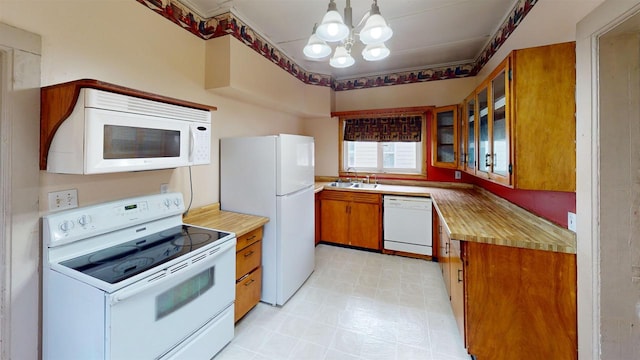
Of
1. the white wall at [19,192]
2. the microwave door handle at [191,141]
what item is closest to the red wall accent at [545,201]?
the microwave door handle at [191,141]

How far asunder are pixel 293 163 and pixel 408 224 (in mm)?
1853

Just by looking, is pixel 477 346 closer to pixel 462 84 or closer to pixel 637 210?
pixel 637 210

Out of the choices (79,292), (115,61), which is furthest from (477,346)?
(115,61)

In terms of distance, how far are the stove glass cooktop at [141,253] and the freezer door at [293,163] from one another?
75cm

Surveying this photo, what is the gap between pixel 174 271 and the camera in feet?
4.43

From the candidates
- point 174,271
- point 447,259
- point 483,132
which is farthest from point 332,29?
point 447,259

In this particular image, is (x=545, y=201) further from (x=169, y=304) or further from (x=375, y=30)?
(x=169, y=304)

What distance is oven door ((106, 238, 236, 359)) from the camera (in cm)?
114

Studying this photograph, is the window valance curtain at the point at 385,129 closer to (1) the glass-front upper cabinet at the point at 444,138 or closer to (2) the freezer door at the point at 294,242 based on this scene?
(1) the glass-front upper cabinet at the point at 444,138

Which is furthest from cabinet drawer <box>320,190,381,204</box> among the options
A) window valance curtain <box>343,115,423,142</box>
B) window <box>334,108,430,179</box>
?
window valance curtain <box>343,115,423,142</box>

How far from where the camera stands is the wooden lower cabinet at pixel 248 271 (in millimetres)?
2043

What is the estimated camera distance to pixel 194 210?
A: 225 centimetres

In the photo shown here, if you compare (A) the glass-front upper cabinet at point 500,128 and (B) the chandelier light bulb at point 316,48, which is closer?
(A) the glass-front upper cabinet at point 500,128

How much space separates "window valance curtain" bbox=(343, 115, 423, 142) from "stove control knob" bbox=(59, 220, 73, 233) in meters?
3.48
